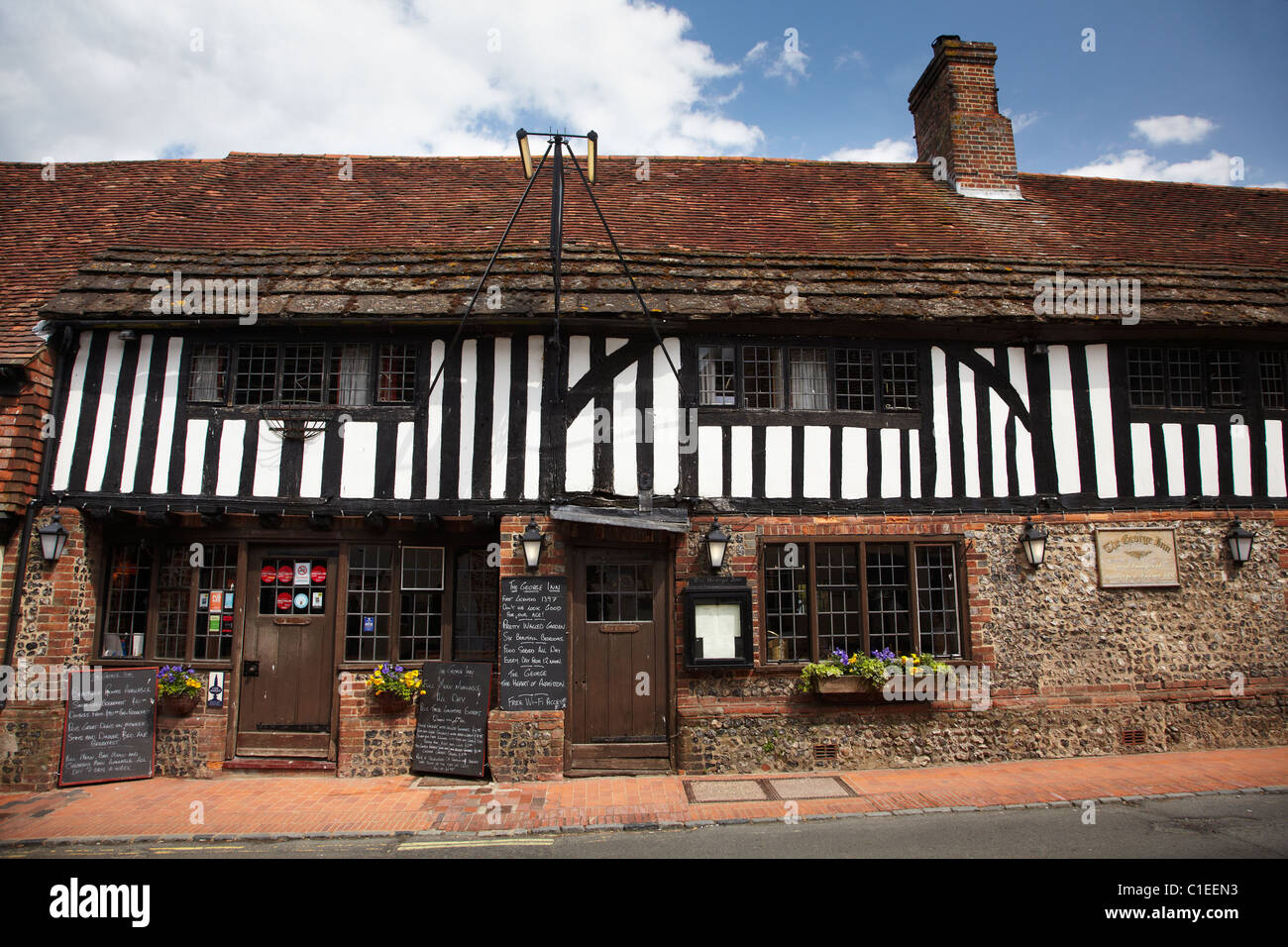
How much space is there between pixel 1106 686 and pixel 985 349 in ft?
14.1

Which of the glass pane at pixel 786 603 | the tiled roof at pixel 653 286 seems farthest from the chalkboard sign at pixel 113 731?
the glass pane at pixel 786 603

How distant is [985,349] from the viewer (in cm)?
914

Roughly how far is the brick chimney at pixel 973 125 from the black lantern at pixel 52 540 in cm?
1342

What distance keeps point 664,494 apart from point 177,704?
6.03 metres

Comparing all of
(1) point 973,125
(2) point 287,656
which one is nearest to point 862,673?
(2) point 287,656

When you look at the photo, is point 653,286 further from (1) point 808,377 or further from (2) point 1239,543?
(2) point 1239,543

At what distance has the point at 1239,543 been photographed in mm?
8852

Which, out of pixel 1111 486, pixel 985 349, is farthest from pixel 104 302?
pixel 1111 486

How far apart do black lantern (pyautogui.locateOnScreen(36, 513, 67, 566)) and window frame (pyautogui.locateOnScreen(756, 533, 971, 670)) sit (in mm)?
7910

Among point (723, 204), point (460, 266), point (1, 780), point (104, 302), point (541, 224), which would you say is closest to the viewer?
point (1, 780)

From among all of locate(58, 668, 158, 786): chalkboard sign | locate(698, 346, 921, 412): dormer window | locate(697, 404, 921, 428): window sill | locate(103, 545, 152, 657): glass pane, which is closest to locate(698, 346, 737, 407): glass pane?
locate(698, 346, 921, 412): dormer window

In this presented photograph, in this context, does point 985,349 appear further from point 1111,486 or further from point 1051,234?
point 1051,234

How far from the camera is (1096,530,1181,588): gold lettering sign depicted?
8.81 m

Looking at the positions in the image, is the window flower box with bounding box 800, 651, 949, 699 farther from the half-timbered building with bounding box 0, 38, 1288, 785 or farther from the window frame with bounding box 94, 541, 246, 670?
the window frame with bounding box 94, 541, 246, 670
